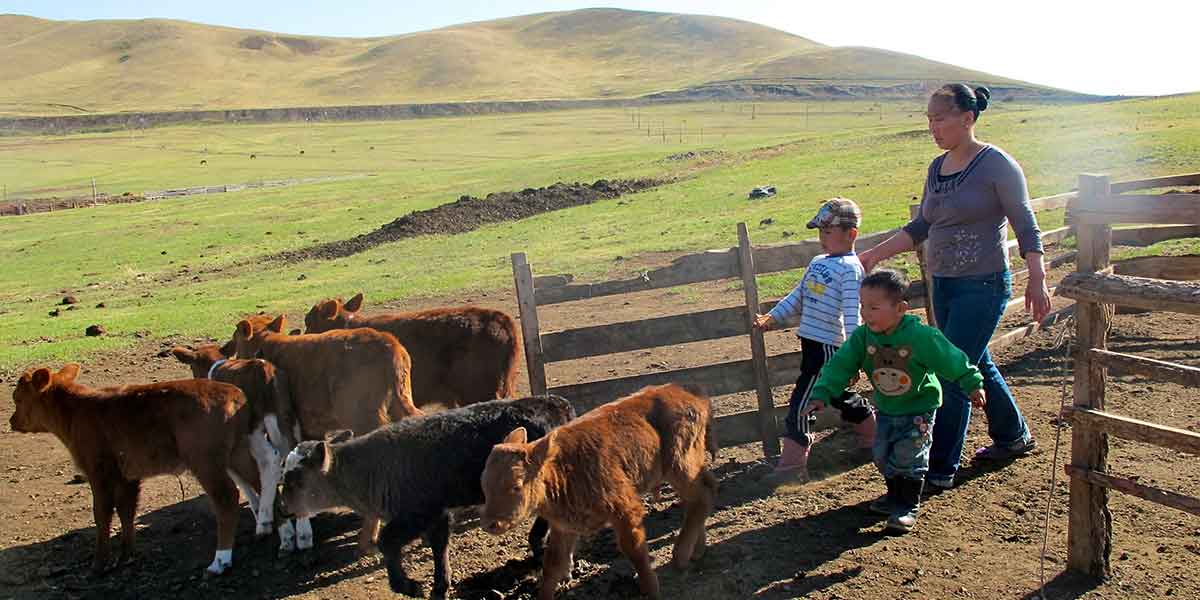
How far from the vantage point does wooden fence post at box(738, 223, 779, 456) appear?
8398 mm

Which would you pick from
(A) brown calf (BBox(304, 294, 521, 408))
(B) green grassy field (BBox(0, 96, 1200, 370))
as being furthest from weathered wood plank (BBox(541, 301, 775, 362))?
(B) green grassy field (BBox(0, 96, 1200, 370))

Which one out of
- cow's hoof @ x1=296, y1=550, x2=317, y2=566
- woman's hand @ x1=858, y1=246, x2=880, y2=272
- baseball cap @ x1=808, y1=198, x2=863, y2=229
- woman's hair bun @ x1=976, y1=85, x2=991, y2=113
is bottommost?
cow's hoof @ x1=296, y1=550, x2=317, y2=566

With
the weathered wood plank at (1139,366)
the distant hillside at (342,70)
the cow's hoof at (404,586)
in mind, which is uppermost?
the distant hillside at (342,70)

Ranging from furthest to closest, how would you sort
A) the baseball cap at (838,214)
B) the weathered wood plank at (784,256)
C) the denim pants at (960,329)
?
the weathered wood plank at (784,256) → the baseball cap at (838,214) → the denim pants at (960,329)

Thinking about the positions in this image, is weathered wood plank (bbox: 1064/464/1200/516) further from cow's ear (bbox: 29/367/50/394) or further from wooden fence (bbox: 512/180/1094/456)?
cow's ear (bbox: 29/367/50/394)

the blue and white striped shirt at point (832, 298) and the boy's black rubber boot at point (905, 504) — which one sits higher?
the blue and white striped shirt at point (832, 298)

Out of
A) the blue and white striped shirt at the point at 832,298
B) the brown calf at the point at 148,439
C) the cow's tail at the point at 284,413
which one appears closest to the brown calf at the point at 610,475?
the blue and white striped shirt at the point at 832,298

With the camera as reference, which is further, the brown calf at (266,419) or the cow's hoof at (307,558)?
the brown calf at (266,419)

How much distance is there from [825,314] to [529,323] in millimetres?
2548

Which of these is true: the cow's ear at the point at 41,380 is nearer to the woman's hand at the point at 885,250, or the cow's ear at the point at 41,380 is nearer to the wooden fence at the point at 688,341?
the wooden fence at the point at 688,341

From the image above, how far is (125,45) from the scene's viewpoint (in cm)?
18250

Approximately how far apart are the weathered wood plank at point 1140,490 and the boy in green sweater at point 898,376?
941 millimetres

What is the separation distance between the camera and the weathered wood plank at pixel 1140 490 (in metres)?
5.15

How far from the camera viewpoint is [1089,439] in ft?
18.4
